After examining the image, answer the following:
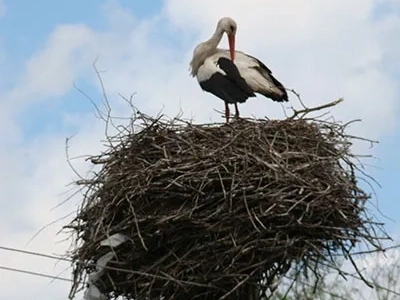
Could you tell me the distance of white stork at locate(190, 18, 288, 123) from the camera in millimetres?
8398

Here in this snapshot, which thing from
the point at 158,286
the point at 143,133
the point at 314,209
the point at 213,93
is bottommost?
the point at 158,286

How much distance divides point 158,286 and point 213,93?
201 cm

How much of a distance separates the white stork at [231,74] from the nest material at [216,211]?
1.05 m

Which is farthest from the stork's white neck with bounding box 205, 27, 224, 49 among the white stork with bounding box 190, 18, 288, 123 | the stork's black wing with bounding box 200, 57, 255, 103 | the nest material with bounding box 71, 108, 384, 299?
the nest material with bounding box 71, 108, 384, 299

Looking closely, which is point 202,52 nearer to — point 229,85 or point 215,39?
point 215,39

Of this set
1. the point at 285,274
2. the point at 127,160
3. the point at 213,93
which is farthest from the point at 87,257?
the point at 213,93

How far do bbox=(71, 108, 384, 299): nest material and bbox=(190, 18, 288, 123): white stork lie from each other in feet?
3.44

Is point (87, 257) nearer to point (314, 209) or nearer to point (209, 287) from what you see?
point (209, 287)

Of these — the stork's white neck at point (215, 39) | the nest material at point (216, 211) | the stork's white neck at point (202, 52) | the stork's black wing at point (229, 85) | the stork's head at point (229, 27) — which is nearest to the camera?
the nest material at point (216, 211)

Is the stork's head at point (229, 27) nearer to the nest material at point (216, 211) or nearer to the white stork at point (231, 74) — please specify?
the white stork at point (231, 74)

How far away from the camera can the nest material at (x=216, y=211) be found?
674 centimetres

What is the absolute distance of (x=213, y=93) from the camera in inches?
336

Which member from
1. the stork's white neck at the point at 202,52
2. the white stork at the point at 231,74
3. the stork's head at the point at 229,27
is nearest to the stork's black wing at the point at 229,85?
the white stork at the point at 231,74

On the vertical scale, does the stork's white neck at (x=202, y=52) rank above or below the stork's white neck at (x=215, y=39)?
below
